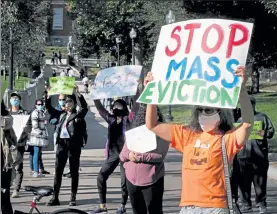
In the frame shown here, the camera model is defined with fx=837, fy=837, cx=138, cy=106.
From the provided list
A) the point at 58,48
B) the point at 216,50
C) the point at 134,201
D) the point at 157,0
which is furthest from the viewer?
the point at 58,48

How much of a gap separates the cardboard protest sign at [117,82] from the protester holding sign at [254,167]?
80.3 inches

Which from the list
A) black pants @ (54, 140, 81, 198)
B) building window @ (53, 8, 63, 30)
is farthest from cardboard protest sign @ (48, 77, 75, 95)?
building window @ (53, 8, 63, 30)

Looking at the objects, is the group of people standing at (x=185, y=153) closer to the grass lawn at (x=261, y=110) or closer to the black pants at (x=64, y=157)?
the black pants at (x=64, y=157)

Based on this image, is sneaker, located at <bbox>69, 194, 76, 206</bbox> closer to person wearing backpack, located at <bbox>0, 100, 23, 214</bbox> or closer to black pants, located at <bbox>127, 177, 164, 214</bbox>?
person wearing backpack, located at <bbox>0, 100, 23, 214</bbox>

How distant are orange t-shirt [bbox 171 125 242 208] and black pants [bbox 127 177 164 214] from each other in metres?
1.86

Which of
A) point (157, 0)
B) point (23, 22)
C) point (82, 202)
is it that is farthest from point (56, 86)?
point (157, 0)

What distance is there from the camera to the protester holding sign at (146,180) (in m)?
8.34

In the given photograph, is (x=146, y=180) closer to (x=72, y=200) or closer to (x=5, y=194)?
(x=5, y=194)

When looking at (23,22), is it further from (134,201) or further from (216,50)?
(216,50)

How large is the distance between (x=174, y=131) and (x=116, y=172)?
407 inches

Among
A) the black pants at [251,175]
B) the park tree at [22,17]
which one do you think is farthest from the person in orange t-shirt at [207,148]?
the park tree at [22,17]

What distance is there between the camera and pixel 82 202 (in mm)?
12484

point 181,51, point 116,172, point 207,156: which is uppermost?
point 181,51

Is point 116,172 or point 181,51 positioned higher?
point 181,51
